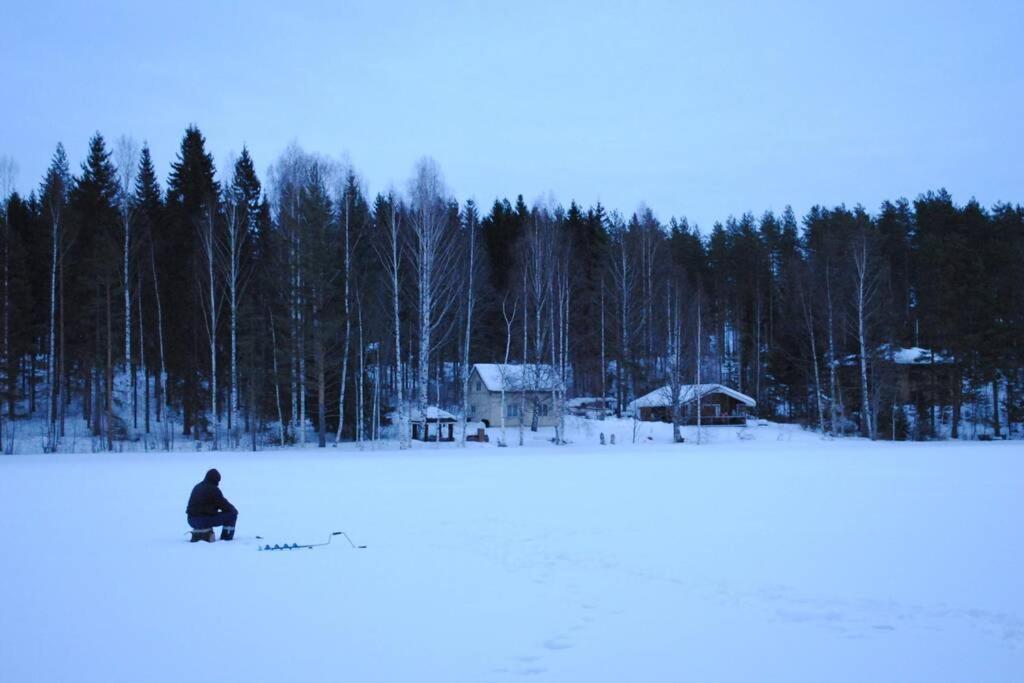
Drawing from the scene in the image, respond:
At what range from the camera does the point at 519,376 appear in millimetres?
45938

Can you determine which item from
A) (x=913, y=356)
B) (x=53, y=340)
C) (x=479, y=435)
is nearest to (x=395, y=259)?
(x=479, y=435)

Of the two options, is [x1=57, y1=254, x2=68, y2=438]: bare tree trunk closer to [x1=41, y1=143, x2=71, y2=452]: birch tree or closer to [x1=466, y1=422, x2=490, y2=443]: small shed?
[x1=41, y1=143, x2=71, y2=452]: birch tree

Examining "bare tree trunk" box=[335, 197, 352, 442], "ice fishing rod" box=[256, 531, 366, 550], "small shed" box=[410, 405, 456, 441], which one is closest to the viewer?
"ice fishing rod" box=[256, 531, 366, 550]

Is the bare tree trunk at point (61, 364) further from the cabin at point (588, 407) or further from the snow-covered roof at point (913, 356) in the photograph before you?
the snow-covered roof at point (913, 356)

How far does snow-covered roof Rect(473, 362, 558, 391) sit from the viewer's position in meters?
40.9

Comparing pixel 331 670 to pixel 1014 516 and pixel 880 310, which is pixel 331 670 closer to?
pixel 1014 516

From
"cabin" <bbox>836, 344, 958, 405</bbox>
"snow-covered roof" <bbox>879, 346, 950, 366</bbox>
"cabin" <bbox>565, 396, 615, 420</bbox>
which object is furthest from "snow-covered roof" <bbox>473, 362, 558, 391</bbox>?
"snow-covered roof" <bbox>879, 346, 950, 366</bbox>

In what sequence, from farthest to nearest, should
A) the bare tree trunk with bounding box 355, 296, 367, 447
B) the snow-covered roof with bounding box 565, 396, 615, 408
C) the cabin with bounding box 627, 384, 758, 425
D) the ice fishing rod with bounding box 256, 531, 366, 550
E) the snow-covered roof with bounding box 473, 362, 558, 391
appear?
1. the cabin with bounding box 627, 384, 758, 425
2. the snow-covered roof with bounding box 565, 396, 615, 408
3. the snow-covered roof with bounding box 473, 362, 558, 391
4. the bare tree trunk with bounding box 355, 296, 367, 447
5. the ice fishing rod with bounding box 256, 531, 366, 550

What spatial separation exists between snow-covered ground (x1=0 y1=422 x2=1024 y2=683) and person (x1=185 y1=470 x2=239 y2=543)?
0.49 metres

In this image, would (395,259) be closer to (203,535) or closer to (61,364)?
(61,364)

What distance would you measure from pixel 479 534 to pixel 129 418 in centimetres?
3753

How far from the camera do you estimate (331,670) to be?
17.4ft

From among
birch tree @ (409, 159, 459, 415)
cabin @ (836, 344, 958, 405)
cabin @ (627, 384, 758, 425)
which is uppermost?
birch tree @ (409, 159, 459, 415)

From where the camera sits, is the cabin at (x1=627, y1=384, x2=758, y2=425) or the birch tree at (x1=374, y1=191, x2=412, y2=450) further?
the cabin at (x1=627, y1=384, x2=758, y2=425)
